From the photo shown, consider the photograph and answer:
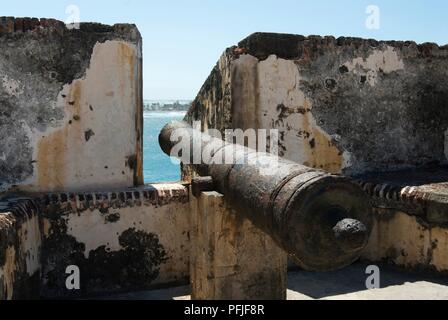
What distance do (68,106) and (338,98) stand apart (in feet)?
12.6

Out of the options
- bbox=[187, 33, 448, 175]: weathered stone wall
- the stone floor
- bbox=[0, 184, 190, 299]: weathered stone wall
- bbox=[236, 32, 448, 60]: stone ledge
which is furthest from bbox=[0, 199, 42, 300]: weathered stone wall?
bbox=[236, 32, 448, 60]: stone ledge

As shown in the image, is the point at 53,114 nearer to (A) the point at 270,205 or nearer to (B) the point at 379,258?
(A) the point at 270,205

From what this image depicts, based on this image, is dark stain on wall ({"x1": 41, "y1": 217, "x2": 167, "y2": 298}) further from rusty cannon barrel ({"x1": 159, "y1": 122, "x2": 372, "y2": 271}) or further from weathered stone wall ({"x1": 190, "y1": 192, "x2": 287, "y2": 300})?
rusty cannon barrel ({"x1": 159, "y1": 122, "x2": 372, "y2": 271})

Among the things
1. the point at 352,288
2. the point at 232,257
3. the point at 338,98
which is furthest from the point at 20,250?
the point at 338,98

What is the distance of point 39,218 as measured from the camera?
5496 mm

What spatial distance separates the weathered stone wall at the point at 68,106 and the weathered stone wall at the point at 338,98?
1.49 m

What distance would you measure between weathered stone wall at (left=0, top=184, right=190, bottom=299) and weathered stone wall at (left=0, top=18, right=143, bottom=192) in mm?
417

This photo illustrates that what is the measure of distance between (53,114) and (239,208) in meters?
3.04

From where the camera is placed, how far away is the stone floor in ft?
18.3

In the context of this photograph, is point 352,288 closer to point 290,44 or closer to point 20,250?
point 290,44

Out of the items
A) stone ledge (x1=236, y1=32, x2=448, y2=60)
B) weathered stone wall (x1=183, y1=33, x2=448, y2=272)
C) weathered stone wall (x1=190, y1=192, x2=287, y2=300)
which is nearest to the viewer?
weathered stone wall (x1=190, y1=192, x2=287, y2=300)

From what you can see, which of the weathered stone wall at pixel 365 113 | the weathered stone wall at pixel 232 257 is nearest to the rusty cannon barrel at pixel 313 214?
the weathered stone wall at pixel 232 257

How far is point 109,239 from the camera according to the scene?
5.88 m
